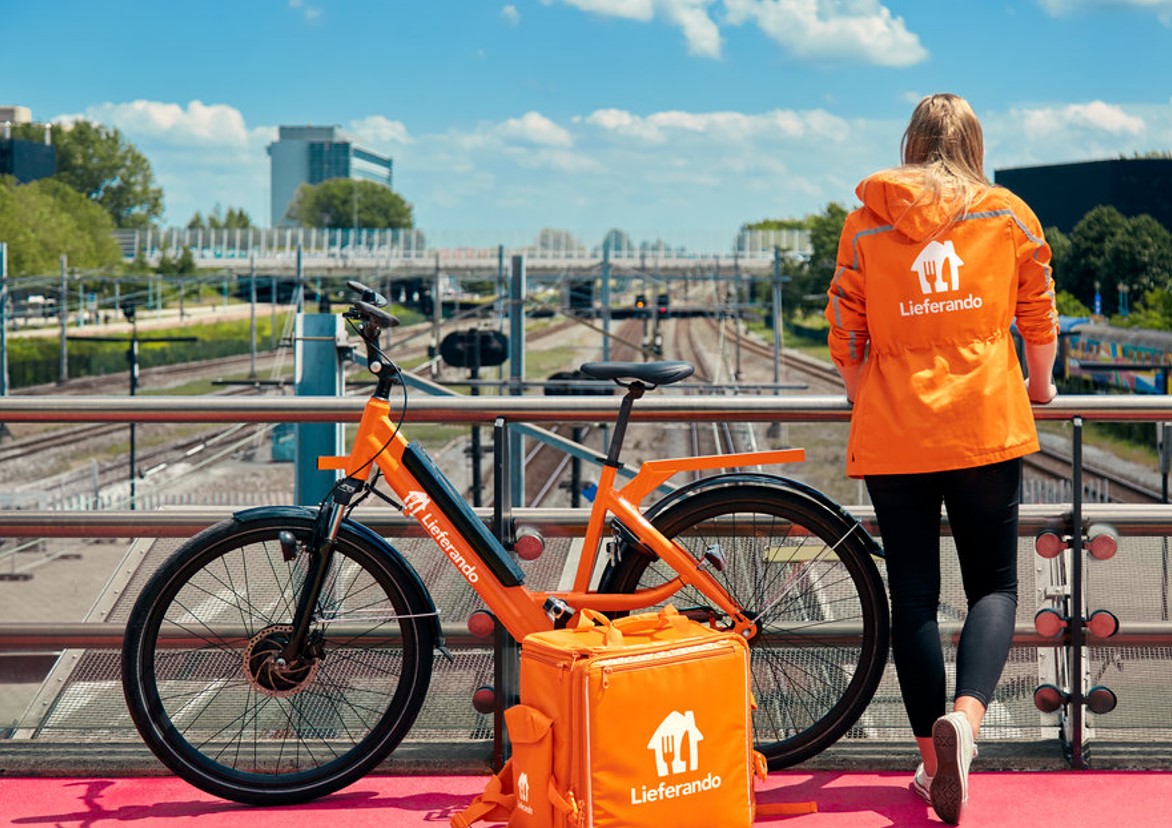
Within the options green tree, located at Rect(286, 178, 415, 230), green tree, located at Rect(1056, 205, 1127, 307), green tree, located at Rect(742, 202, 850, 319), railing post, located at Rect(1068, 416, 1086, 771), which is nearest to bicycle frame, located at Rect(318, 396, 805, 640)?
railing post, located at Rect(1068, 416, 1086, 771)

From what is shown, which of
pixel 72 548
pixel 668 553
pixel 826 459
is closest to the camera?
pixel 668 553

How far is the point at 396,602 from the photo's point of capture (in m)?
4.07

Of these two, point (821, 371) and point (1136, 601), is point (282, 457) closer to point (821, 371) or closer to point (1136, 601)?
point (1136, 601)

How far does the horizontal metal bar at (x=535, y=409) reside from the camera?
13.8ft

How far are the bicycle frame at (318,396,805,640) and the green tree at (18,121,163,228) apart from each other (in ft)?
468

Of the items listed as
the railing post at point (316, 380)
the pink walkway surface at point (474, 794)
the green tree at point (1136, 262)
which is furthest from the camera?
the green tree at point (1136, 262)

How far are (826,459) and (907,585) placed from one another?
3811 cm

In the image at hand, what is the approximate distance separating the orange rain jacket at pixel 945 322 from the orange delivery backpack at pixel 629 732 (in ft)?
2.25

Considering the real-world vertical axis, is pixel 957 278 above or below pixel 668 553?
above

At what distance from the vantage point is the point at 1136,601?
4.37 m

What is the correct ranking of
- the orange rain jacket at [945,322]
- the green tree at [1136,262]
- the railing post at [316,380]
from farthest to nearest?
the green tree at [1136,262], the railing post at [316,380], the orange rain jacket at [945,322]

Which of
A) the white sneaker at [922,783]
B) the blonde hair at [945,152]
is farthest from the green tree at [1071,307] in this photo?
the blonde hair at [945,152]

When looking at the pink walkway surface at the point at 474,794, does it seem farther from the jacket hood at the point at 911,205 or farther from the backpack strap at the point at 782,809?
the jacket hood at the point at 911,205

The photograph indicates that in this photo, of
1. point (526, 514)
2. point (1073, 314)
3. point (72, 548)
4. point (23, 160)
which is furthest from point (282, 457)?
point (23, 160)
